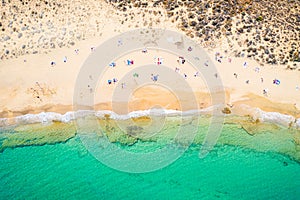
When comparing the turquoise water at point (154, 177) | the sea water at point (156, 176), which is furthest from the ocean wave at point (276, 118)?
the turquoise water at point (154, 177)

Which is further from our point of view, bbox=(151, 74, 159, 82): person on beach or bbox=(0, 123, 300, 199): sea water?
bbox=(151, 74, 159, 82): person on beach

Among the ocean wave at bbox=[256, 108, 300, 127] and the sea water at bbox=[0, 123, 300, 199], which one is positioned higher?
the ocean wave at bbox=[256, 108, 300, 127]

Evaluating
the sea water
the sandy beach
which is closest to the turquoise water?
the sea water

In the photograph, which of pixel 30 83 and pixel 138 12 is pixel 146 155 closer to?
pixel 30 83

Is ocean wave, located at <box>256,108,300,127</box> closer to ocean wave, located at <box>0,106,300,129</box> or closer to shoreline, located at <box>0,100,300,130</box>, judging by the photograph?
shoreline, located at <box>0,100,300,130</box>

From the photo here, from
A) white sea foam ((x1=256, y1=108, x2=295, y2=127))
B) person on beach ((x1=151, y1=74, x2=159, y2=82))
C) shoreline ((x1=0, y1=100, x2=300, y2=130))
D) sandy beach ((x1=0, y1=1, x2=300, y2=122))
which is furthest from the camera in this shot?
person on beach ((x1=151, y1=74, x2=159, y2=82))

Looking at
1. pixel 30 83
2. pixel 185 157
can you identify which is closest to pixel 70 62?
pixel 30 83

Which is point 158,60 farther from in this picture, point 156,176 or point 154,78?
point 156,176
